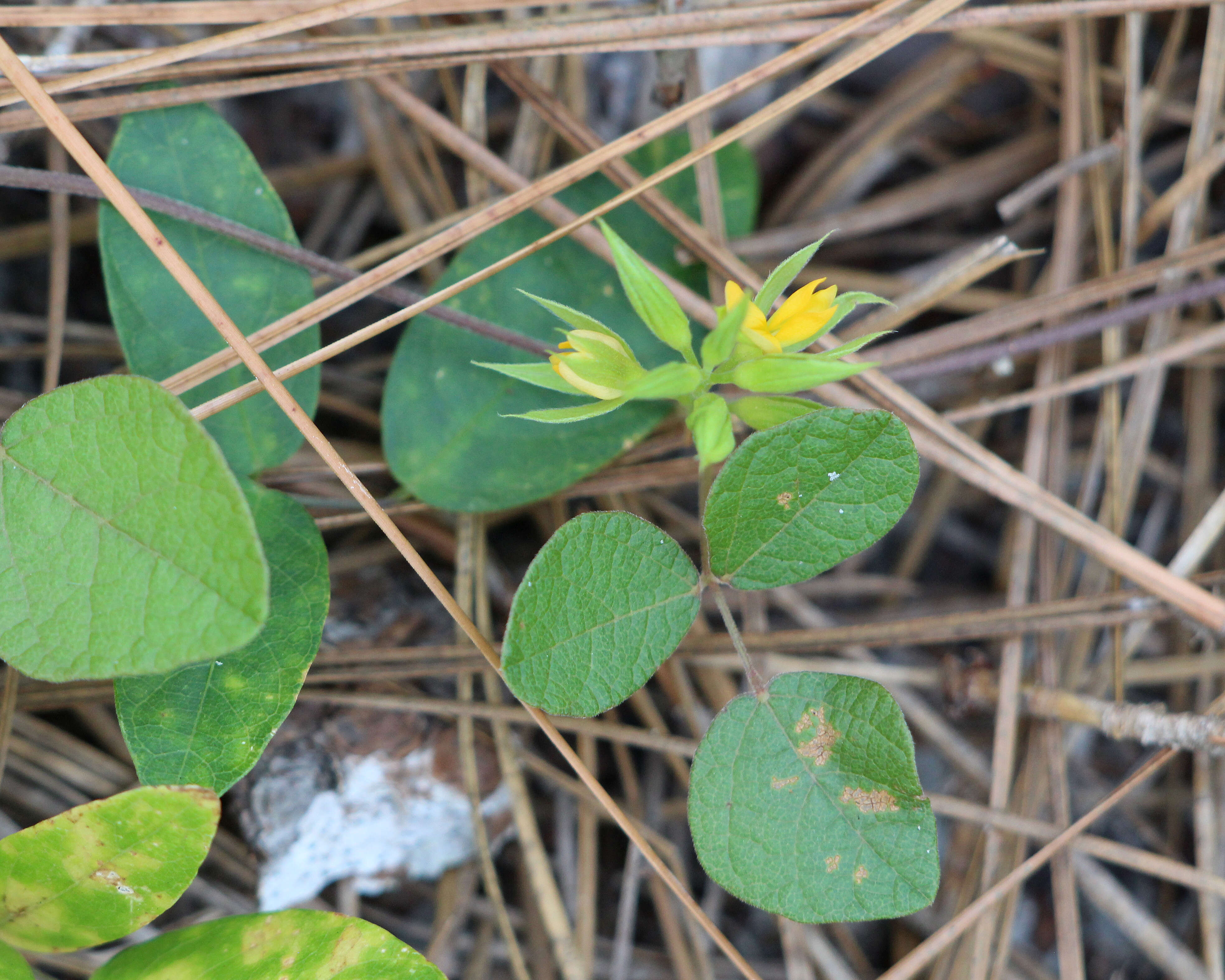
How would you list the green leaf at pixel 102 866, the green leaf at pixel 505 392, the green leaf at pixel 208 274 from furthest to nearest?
the green leaf at pixel 505 392, the green leaf at pixel 208 274, the green leaf at pixel 102 866

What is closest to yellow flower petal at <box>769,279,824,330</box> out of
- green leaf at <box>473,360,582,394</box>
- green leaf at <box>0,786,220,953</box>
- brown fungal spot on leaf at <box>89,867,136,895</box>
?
green leaf at <box>473,360,582,394</box>

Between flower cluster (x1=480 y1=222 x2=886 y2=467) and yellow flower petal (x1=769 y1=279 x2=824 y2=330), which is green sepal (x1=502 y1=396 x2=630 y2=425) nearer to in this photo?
flower cluster (x1=480 y1=222 x2=886 y2=467)

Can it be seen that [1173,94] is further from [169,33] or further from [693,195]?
[169,33]

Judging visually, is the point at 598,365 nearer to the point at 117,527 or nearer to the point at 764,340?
the point at 764,340

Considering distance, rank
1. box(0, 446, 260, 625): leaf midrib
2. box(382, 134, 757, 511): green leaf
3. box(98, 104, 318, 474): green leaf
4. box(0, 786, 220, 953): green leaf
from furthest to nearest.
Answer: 1. box(382, 134, 757, 511): green leaf
2. box(98, 104, 318, 474): green leaf
3. box(0, 786, 220, 953): green leaf
4. box(0, 446, 260, 625): leaf midrib

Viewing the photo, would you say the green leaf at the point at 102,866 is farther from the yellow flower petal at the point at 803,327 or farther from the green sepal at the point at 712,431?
the yellow flower petal at the point at 803,327

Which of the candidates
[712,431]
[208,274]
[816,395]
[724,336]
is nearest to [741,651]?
[712,431]

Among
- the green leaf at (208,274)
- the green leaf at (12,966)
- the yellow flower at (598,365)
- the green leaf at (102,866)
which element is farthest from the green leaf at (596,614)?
the green leaf at (12,966)
